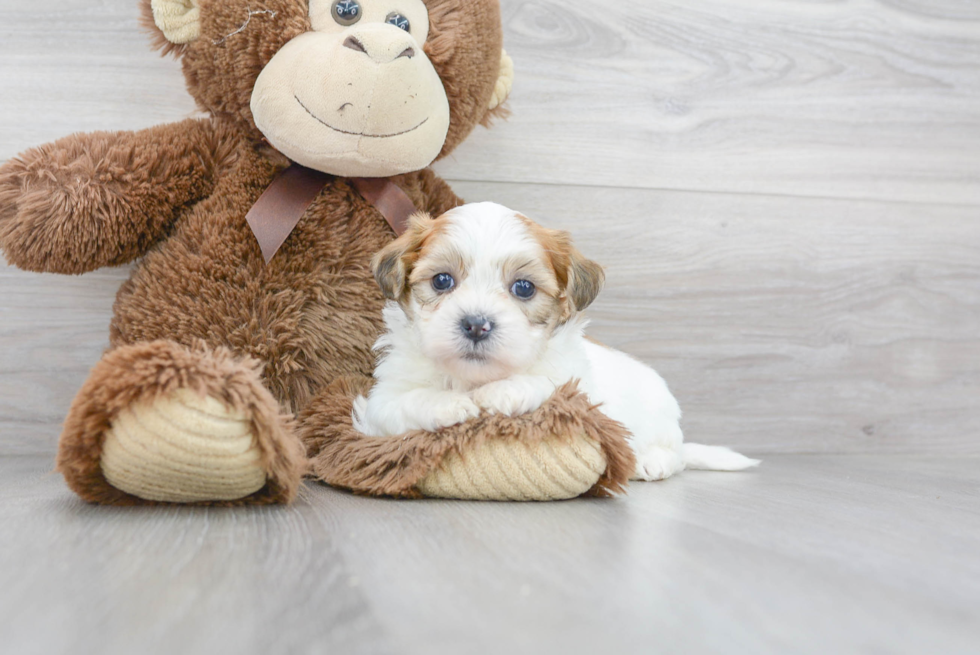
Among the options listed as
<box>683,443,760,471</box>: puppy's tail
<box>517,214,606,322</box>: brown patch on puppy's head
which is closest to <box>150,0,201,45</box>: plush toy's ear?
<box>517,214,606,322</box>: brown patch on puppy's head

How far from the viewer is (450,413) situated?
44.1 inches

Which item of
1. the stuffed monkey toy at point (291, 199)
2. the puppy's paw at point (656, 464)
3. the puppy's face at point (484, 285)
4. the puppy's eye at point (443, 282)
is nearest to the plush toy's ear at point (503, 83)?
the stuffed monkey toy at point (291, 199)

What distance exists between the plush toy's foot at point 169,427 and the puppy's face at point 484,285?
314mm

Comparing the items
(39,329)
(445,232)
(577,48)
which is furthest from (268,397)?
(577,48)

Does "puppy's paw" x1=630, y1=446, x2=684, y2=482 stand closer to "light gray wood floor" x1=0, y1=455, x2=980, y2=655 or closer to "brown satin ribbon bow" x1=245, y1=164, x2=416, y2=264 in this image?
"light gray wood floor" x1=0, y1=455, x2=980, y2=655

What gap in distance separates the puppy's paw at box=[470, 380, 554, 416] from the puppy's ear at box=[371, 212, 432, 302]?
0.21 meters

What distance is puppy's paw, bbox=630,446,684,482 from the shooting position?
1441 millimetres

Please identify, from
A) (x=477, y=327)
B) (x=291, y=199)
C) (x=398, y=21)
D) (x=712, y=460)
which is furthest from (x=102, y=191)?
(x=712, y=460)

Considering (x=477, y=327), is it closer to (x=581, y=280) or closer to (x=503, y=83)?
(x=581, y=280)

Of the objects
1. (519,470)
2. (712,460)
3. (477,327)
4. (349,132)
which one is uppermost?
(349,132)

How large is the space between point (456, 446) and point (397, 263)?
32cm

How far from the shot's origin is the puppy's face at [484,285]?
114 centimetres

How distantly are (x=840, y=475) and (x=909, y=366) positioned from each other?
0.52 meters

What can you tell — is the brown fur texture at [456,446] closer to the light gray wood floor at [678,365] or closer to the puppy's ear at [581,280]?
the light gray wood floor at [678,365]
